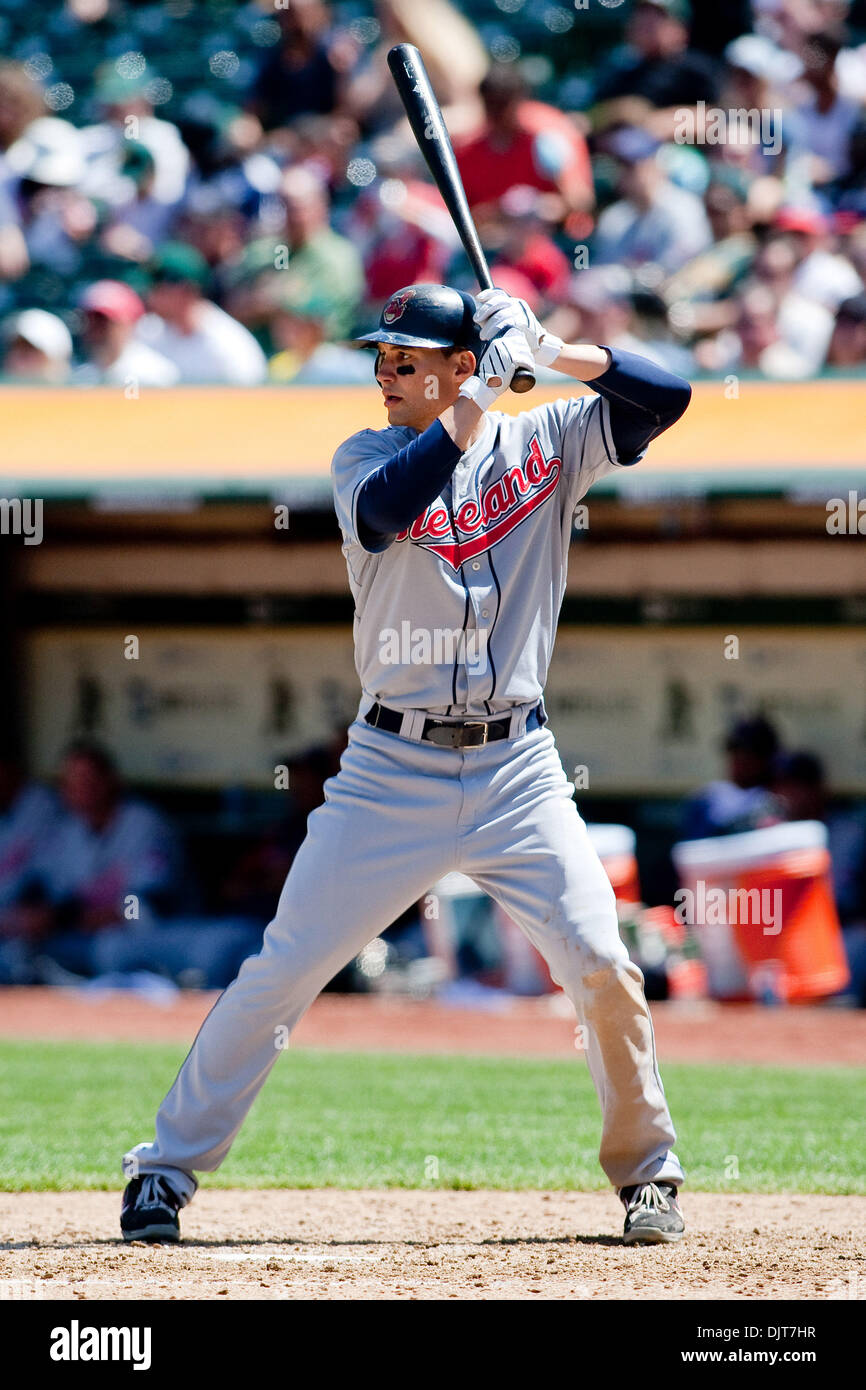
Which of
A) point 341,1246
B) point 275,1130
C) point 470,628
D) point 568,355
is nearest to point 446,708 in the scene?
point 470,628

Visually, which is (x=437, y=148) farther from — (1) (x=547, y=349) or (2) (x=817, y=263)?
(2) (x=817, y=263)

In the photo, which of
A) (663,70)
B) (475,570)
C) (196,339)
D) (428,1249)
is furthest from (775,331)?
(428,1249)

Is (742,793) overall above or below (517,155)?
below

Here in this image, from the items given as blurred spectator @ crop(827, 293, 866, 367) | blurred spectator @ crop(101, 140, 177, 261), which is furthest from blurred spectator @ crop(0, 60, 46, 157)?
blurred spectator @ crop(827, 293, 866, 367)

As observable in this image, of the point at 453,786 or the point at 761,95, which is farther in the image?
the point at 761,95

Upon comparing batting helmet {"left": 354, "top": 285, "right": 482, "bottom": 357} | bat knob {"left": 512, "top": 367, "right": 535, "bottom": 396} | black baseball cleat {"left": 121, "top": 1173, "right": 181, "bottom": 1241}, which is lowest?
black baseball cleat {"left": 121, "top": 1173, "right": 181, "bottom": 1241}

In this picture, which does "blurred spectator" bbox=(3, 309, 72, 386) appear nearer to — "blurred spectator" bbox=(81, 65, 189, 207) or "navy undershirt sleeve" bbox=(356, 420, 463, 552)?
"blurred spectator" bbox=(81, 65, 189, 207)

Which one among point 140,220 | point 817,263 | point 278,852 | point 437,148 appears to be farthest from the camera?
point 140,220

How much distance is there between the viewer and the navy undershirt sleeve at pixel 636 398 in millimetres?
3211

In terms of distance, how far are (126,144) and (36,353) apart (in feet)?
8.03

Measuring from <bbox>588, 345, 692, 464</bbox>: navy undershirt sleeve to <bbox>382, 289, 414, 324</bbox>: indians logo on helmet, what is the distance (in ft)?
1.24

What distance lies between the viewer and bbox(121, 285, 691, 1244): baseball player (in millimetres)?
3191

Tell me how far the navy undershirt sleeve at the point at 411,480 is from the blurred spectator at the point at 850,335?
453 cm

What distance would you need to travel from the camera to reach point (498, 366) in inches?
118
